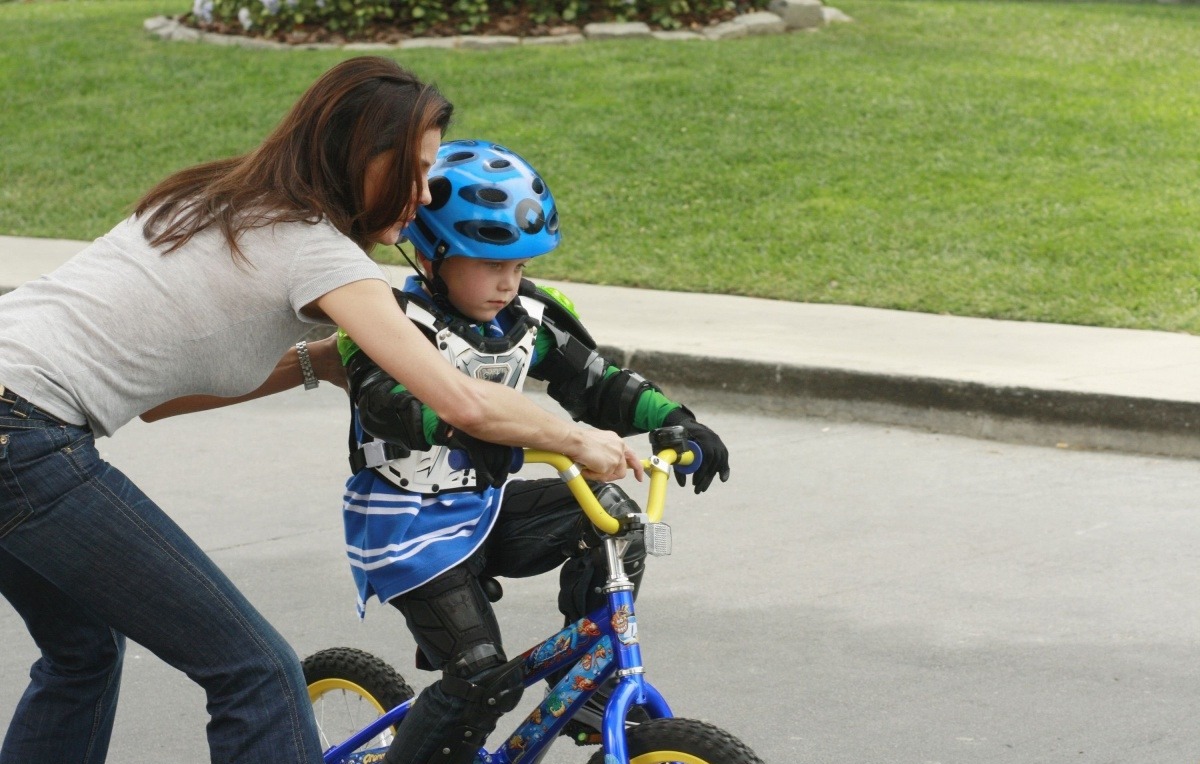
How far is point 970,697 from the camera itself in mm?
4258

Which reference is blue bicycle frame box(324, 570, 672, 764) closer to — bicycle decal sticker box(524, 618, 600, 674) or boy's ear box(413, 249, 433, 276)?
bicycle decal sticker box(524, 618, 600, 674)

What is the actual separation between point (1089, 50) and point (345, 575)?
1032 cm

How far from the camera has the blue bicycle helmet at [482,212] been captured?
2973 mm

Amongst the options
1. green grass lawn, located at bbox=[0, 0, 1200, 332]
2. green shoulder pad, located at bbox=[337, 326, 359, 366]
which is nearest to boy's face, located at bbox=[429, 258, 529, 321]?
green shoulder pad, located at bbox=[337, 326, 359, 366]

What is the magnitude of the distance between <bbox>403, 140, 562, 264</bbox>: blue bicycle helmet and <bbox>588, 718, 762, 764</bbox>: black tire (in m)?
0.89

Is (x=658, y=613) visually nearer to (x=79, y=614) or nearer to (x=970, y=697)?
(x=970, y=697)

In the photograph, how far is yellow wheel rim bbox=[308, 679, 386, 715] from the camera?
357 centimetres

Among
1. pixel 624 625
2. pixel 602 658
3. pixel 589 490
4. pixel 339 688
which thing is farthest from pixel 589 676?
pixel 339 688

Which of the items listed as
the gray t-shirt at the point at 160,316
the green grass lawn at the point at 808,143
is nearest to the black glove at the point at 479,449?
the gray t-shirt at the point at 160,316

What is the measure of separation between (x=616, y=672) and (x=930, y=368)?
456 cm

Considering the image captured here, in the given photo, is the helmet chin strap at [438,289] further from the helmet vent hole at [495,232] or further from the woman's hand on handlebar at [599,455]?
the woman's hand on handlebar at [599,455]

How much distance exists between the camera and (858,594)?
16.4 feet

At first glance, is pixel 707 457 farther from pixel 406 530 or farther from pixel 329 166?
pixel 329 166

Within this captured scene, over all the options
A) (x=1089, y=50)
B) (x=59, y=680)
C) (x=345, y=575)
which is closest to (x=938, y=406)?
(x=345, y=575)
